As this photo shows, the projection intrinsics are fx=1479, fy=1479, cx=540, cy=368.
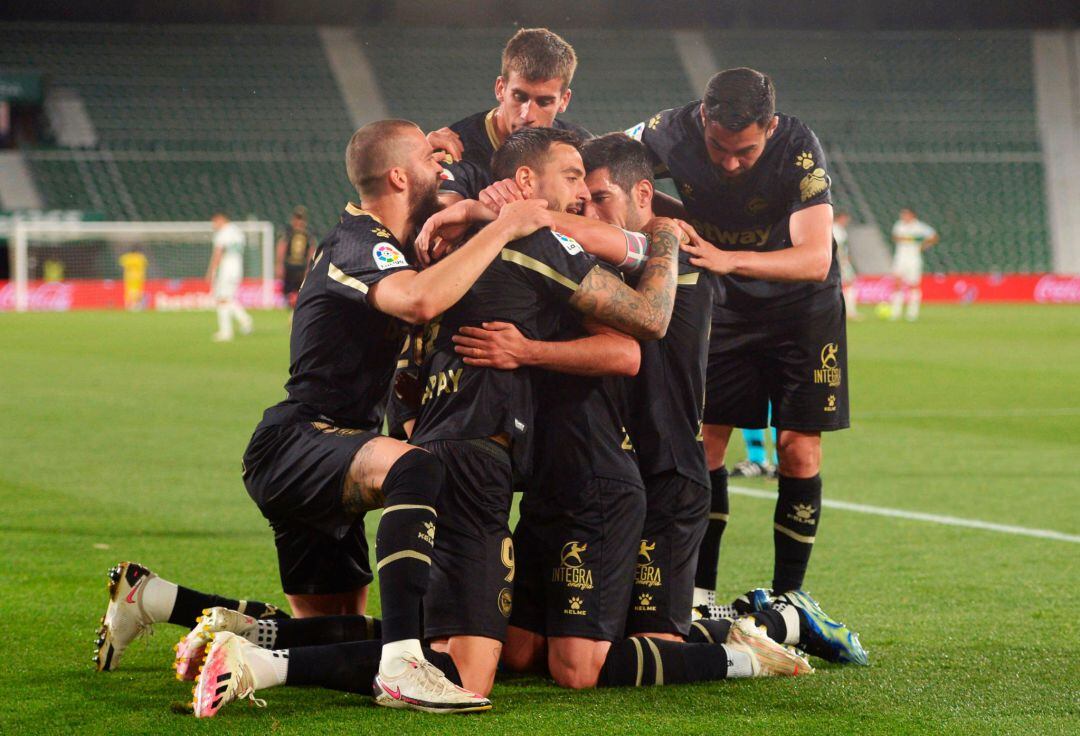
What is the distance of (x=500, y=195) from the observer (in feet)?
14.2

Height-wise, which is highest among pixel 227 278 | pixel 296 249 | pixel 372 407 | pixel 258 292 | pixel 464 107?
pixel 464 107

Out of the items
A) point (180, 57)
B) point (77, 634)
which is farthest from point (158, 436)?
point (180, 57)

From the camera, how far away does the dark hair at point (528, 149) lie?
4363 millimetres

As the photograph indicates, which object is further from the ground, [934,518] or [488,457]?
[488,457]

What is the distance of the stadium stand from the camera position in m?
35.2

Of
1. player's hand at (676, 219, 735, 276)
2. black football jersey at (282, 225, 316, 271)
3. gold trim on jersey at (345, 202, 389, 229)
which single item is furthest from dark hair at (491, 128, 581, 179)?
black football jersey at (282, 225, 316, 271)

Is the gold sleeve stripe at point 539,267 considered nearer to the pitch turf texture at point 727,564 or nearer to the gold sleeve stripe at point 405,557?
the gold sleeve stripe at point 405,557

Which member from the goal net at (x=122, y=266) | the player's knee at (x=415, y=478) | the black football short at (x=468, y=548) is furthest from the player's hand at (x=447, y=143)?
the goal net at (x=122, y=266)

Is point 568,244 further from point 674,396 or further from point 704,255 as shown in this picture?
point 704,255

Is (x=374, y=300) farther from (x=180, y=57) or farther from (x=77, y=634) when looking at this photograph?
(x=180, y=57)

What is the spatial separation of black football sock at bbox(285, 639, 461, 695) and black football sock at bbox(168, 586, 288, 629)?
2.06ft

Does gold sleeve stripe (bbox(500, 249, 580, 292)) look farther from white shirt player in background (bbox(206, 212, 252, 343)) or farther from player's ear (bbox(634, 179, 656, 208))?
white shirt player in background (bbox(206, 212, 252, 343))

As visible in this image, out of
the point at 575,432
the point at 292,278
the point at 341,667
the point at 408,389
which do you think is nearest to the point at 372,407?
the point at 408,389

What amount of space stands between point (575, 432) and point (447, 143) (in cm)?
149
